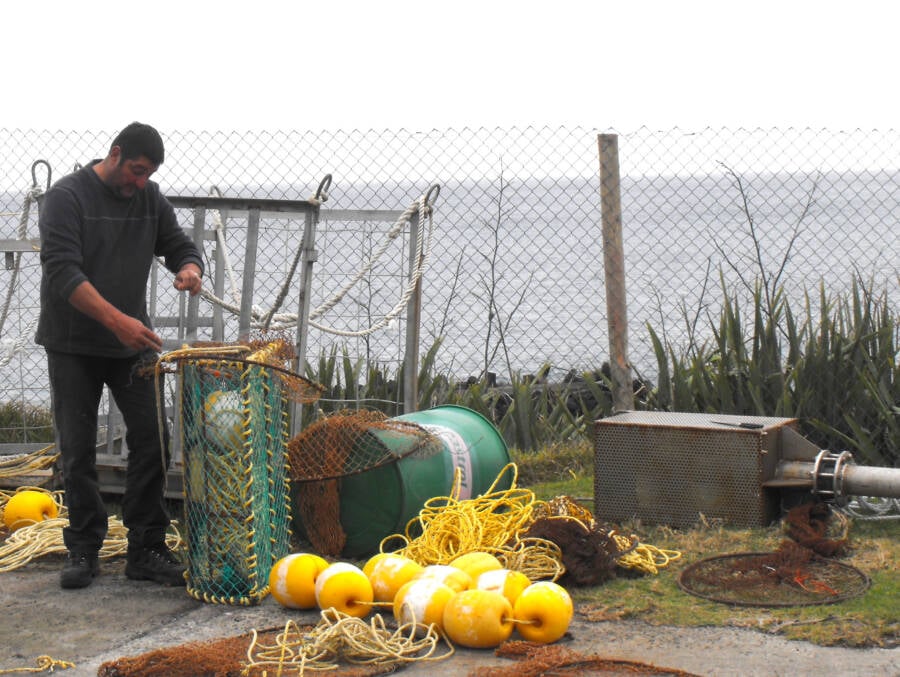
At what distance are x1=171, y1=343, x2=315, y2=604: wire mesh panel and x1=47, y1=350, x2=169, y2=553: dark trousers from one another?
1.01ft

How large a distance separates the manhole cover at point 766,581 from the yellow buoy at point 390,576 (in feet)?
3.58

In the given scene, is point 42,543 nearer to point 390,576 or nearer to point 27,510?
point 27,510

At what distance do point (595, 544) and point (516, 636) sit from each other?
2.50ft

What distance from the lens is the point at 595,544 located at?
4.53m

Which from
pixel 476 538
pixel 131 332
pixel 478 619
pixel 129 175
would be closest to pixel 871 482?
pixel 476 538

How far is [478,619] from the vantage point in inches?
146

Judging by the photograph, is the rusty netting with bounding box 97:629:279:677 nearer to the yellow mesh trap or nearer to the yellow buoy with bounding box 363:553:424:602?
the yellow buoy with bounding box 363:553:424:602

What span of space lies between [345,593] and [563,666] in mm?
909

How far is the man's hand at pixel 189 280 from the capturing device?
4.78 metres

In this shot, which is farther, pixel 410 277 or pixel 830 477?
pixel 410 277

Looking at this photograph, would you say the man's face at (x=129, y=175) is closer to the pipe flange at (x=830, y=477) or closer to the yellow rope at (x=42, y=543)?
the yellow rope at (x=42, y=543)

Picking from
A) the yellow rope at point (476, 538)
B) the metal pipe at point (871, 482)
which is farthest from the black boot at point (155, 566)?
the metal pipe at point (871, 482)

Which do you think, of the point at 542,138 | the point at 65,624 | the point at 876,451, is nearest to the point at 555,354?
the point at 542,138

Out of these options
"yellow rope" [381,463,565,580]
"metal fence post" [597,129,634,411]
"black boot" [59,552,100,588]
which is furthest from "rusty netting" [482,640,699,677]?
"metal fence post" [597,129,634,411]
